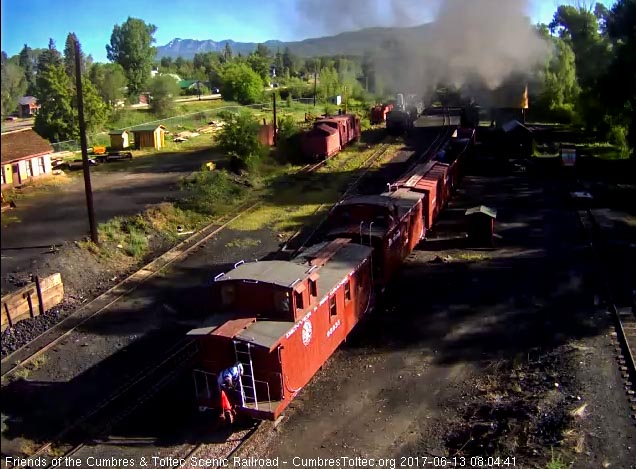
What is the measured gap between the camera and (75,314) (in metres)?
16.1

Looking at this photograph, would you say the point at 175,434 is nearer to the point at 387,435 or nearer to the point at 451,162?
the point at 387,435

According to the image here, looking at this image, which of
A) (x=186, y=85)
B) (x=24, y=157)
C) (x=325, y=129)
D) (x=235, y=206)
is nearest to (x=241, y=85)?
(x=186, y=85)

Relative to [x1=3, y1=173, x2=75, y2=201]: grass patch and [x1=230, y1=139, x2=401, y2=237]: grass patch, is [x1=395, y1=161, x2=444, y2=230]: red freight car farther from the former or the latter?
[x1=3, y1=173, x2=75, y2=201]: grass patch

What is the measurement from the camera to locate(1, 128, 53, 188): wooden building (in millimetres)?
29094

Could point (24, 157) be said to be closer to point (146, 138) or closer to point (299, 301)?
point (146, 138)

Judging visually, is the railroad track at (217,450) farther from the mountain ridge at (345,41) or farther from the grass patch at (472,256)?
the mountain ridge at (345,41)

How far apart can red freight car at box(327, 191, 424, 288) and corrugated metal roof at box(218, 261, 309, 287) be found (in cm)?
412

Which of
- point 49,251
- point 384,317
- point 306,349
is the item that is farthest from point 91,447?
point 49,251

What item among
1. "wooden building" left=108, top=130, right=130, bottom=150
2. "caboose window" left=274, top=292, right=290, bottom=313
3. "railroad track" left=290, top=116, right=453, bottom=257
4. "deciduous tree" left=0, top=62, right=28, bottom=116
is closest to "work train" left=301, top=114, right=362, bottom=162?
"railroad track" left=290, top=116, right=453, bottom=257

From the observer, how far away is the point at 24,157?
98.8 feet

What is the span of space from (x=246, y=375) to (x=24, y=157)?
24.7 metres

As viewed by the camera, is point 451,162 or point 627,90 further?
point 627,90

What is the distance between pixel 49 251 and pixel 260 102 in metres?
59.9

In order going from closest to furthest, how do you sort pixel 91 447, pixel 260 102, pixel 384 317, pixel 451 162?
pixel 91 447, pixel 384 317, pixel 451 162, pixel 260 102
